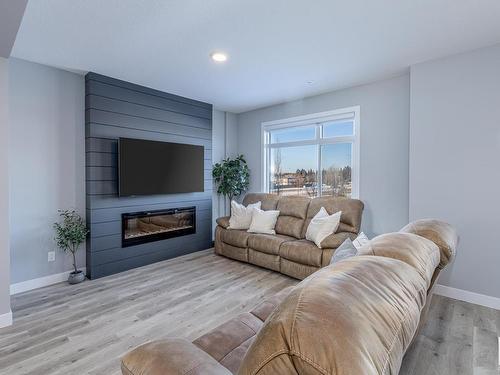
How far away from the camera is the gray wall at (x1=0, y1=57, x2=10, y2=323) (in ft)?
7.52

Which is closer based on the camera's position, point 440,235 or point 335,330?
point 335,330

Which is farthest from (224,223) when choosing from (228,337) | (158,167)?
(228,337)

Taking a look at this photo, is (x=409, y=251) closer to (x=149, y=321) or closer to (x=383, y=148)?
(x=149, y=321)

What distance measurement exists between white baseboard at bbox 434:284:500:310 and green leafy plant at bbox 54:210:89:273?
3.98 meters

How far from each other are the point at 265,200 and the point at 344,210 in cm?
138

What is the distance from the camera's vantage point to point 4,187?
91.6 inches

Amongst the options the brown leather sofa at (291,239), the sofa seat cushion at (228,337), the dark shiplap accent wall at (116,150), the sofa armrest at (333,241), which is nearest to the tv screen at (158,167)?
the dark shiplap accent wall at (116,150)

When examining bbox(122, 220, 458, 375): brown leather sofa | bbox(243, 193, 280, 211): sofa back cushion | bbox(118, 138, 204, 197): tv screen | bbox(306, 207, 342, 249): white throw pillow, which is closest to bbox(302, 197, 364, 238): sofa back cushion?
bbox(306, 207, 342, 249): white throw pillow

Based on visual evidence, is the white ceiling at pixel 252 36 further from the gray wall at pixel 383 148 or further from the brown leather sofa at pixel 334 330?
the brown leather sofa at pixel 334 330

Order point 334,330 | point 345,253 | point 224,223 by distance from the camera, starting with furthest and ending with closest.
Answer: point 224,223 < point 345,253 < point 334,330

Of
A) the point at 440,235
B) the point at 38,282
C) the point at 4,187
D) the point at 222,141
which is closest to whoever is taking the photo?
the point at 440,235

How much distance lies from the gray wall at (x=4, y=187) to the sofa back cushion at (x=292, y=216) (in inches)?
123

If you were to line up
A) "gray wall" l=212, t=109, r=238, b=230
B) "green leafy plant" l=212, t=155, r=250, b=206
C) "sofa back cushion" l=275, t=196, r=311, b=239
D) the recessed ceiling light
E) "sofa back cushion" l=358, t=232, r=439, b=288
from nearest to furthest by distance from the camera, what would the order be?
"sofa back cushion" l=358, t=232, r=439, b=288, the recessed ceiling light, "sofa back cushion" l=275, t=196, r=311, b=239, "green leafy plant" l=212, t=155, r=250, b=206, "gray wall" l=212, t=109, r=238, b=230

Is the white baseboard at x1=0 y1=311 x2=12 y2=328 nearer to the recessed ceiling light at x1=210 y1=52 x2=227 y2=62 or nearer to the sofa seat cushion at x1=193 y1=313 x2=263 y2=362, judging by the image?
the sofa seat cushion at x1=193 y1=313 x2=263 y2=362
